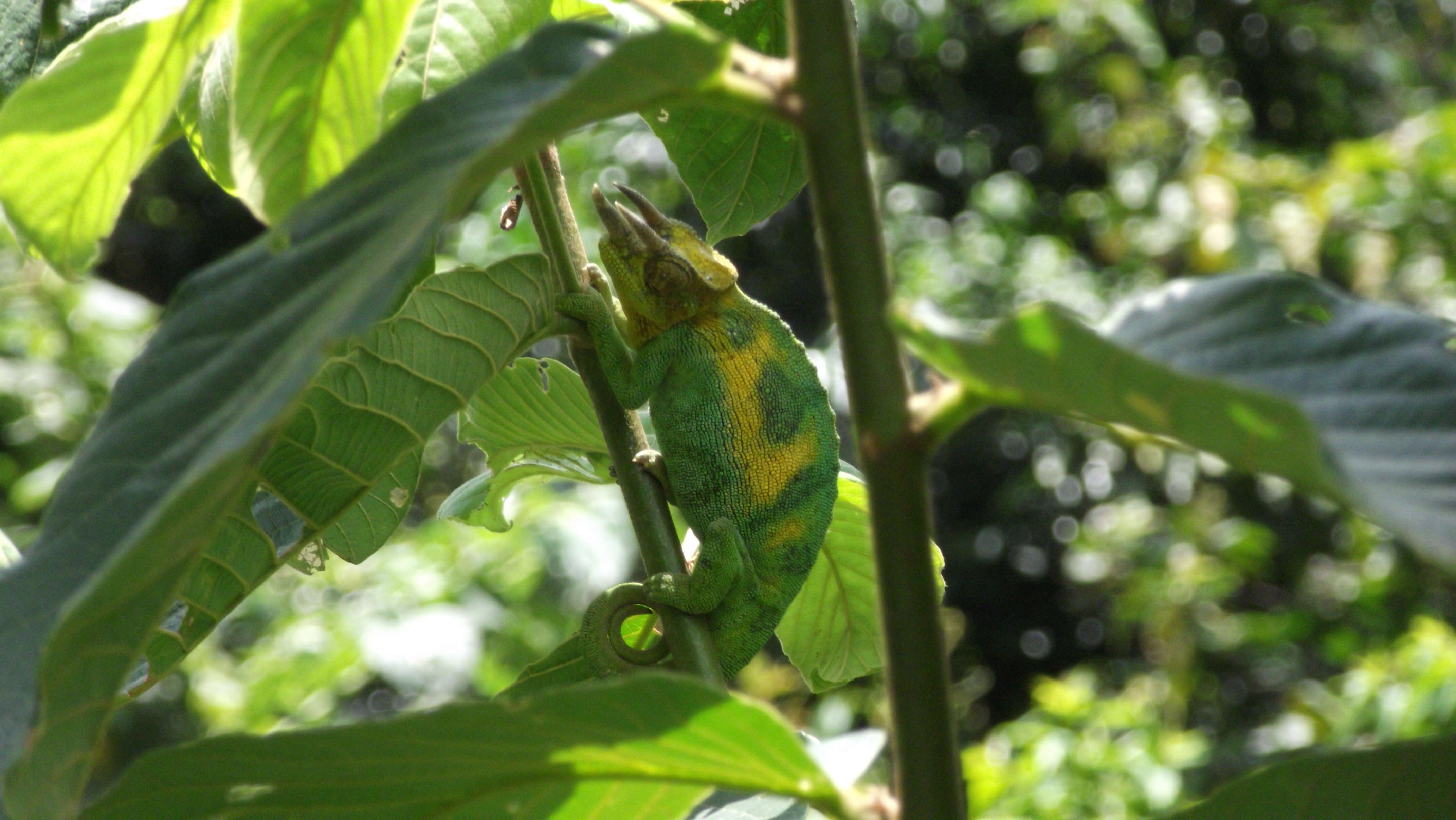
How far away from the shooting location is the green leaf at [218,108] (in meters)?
0.76

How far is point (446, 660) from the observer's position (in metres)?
3.19

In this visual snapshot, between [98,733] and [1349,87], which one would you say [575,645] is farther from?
[1349,87]

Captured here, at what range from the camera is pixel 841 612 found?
112 centimetres

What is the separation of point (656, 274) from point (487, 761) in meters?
0.83

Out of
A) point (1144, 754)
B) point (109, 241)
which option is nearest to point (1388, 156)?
point (1144, 754)

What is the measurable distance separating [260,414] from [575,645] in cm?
58

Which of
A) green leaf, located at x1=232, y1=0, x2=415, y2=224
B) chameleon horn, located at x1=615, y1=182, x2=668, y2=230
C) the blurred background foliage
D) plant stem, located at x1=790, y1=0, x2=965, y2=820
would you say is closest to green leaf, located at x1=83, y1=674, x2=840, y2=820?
plant stem, located at x1=790, y1=0, x2=965, y2=820

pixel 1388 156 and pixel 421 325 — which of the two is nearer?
pixel 421 325

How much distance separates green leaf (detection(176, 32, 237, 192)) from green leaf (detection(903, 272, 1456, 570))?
490mm

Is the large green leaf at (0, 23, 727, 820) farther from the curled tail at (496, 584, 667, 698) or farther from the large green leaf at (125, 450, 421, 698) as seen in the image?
the curled tail at (496, 584, 667, 698)

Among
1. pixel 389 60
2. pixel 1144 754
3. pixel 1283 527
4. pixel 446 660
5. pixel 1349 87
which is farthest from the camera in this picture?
pixel 1349 87

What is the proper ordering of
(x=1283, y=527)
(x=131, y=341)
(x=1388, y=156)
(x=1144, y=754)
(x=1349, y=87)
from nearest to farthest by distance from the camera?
(x=1144, y=754)
(x=1388, y=156)
(x=131, y=341)
(x=1283, y=527)
(x=1349, y=87)

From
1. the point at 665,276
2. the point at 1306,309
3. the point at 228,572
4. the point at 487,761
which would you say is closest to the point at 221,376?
the point at 487,761

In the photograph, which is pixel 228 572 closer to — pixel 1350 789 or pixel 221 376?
pixel 221 376
